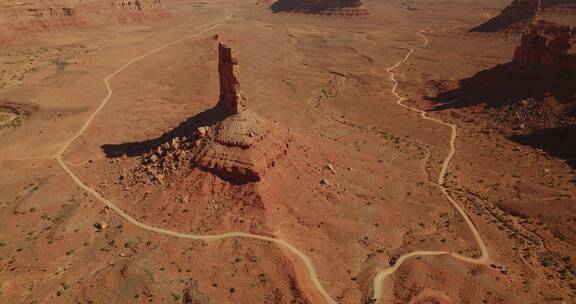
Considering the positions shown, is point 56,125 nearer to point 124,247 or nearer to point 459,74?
point 124,247

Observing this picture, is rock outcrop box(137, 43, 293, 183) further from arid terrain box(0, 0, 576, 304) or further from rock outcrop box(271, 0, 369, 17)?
rock outcrop box(271, 0, 369, 17)

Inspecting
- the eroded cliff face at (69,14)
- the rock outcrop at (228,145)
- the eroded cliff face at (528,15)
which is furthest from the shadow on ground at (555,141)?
the eroded cliff face at (69,14)

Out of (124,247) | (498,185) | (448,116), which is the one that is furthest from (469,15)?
(124,247)

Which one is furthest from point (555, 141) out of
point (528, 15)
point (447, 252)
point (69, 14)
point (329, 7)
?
point (329, 7)

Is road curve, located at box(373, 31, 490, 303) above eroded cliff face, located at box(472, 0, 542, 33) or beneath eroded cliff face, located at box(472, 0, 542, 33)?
beneath

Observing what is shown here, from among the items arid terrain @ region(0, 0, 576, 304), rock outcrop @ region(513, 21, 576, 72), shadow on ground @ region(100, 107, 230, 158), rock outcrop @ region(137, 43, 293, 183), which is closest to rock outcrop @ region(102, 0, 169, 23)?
arid terrain @ region(0, 0, 576, 304)
